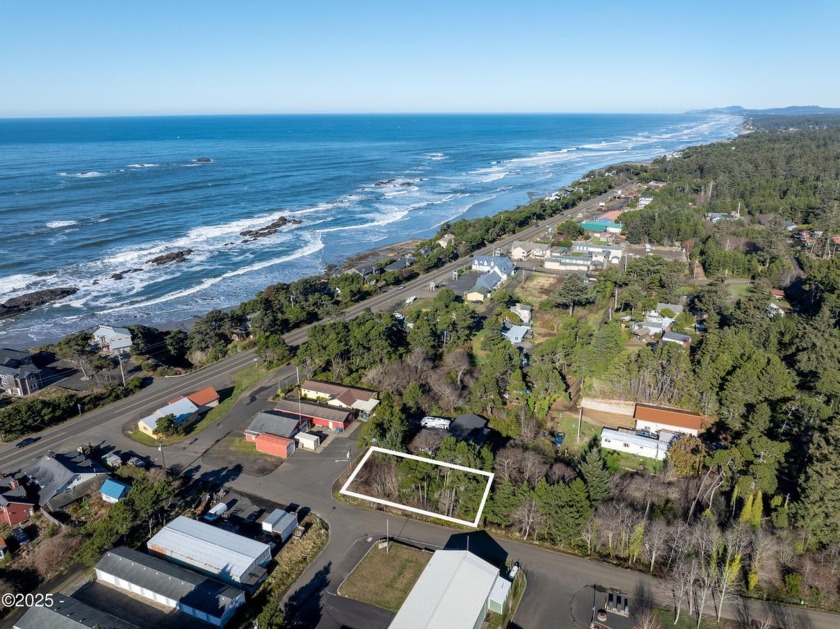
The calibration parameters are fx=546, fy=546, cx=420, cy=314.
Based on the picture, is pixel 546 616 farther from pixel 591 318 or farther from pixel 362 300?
pixel 362 300

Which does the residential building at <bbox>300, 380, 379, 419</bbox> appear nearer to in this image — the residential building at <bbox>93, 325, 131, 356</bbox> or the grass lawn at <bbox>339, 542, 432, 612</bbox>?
the grass lawn at <bbox>339, 542, 432, 612</bbox>

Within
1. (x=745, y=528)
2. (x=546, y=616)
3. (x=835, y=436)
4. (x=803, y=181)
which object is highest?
(x=803, y=181)

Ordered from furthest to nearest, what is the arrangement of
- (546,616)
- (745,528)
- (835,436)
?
(835,436)
(745,528)
(546,616)

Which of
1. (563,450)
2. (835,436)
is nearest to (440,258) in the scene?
(563,450)

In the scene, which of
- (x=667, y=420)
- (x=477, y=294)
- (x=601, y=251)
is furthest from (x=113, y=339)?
(x=601, y=251)

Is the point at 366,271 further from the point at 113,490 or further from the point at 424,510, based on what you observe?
the point at 424,510

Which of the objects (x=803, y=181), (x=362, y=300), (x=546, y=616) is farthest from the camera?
(x=803, y=181)

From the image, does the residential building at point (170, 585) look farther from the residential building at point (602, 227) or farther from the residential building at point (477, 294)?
the residential building at point (602, 227)

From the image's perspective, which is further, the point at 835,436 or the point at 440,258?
the point at 440,258
